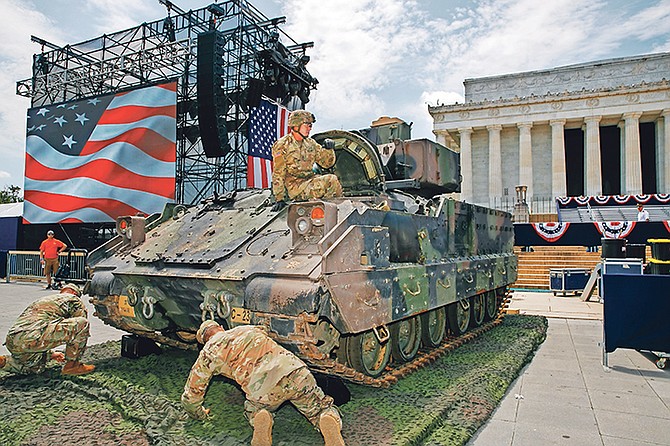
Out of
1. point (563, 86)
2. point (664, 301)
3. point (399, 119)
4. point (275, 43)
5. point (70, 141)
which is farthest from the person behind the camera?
point (563, 86)

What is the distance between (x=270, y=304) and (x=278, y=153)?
7.28 ft

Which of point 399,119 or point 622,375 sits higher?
point 399,119

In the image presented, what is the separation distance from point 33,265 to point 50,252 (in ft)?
12.0

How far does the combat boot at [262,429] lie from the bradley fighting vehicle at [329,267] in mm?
591

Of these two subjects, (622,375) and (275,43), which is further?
(275,43)

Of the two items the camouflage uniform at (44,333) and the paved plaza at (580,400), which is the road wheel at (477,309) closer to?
the paved plaza at (580,400)

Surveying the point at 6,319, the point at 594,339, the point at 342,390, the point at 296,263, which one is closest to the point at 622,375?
the point at 594,339

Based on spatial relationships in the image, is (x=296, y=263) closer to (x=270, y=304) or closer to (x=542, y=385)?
(x=270, y=304)

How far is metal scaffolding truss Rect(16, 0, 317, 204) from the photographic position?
1900cm

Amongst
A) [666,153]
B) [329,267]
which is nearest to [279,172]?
[329,267]

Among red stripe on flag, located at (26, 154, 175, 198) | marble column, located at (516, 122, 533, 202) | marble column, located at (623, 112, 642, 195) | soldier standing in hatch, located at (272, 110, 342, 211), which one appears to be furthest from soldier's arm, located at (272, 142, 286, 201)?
marble column, located at (623, 112, 642, 195)

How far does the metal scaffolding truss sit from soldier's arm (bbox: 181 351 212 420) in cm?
1444

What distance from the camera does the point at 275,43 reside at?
2044 cm

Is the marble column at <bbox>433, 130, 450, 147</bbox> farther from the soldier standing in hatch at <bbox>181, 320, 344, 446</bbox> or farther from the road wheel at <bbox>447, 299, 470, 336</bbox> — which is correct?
the soldier standing in hatch at <bbox>181, 320, 344, 446</bbox>
